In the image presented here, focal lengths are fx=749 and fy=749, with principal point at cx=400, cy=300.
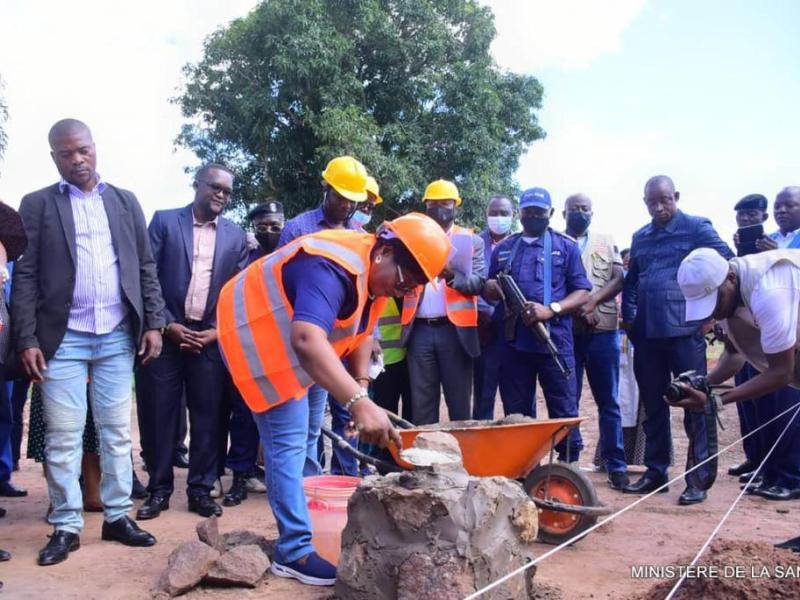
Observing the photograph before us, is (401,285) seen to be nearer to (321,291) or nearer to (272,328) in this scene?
(321,291)

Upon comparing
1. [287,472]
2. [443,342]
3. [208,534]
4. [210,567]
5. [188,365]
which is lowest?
[210,567]


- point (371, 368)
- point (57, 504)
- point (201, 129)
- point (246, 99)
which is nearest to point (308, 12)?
point (246, 99)

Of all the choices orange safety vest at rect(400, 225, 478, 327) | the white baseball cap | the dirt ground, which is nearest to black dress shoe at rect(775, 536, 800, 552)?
the dirt ground

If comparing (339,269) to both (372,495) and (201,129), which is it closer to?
(372,495)

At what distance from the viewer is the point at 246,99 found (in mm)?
18141

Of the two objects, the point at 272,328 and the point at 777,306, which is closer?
the point at 272,328

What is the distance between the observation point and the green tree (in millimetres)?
17328

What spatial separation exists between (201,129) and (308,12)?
4.34 m

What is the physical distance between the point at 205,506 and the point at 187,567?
59.3 inches

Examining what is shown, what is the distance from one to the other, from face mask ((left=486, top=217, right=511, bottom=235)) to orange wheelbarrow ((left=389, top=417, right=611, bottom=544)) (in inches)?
110

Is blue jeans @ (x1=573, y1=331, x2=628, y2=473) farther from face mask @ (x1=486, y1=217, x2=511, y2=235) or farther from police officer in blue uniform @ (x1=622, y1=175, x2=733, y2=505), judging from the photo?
face mask @ (x1=486, y1=217, x2=511, y2=235)

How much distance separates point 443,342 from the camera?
18.1ft

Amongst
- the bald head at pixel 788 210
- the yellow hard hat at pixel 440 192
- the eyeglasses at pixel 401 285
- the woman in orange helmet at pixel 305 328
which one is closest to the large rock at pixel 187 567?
the woman in orange helmet at pixel 305 328

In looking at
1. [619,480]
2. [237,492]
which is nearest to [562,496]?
[619,480]
